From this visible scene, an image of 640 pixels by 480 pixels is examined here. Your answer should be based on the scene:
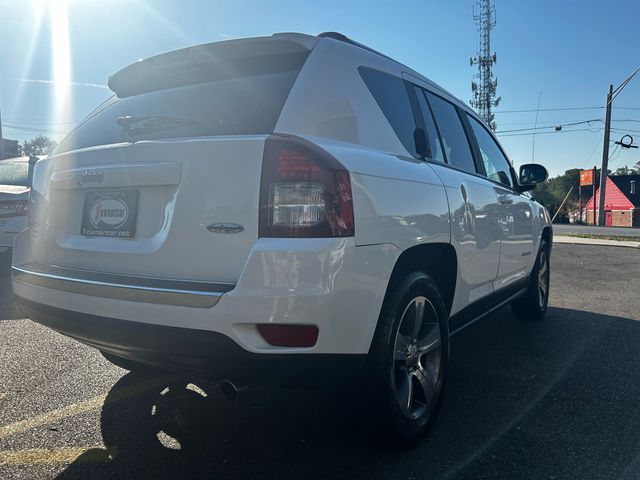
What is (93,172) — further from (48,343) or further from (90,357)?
(48,343)

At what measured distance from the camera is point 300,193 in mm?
2062

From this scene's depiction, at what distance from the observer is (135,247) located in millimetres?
2256

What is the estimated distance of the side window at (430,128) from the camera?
320 cm

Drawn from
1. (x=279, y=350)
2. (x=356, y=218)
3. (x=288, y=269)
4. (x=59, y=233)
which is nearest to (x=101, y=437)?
(x=59, y=233)

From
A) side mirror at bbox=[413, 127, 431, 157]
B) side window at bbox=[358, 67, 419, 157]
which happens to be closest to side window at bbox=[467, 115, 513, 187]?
side mirror at bbox=[413, 127, 431, 157]

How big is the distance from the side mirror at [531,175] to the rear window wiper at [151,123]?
11.8 feet

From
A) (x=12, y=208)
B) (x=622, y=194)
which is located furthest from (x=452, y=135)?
(x=622, y=194)

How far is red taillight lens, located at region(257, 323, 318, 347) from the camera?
6.61ft

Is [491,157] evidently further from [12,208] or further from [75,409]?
[12,208]

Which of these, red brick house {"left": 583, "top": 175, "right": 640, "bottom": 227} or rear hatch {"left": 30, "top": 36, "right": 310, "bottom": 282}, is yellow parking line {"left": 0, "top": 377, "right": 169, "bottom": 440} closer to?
rear hatch {"left": 30, "top": 36, "right": 310, "bottom": 282}

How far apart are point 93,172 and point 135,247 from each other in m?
0.46

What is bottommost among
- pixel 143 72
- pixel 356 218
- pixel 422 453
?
pixel 422 453

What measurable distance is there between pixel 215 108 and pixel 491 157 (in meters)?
2.76

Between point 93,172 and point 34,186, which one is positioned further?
point 34,186
